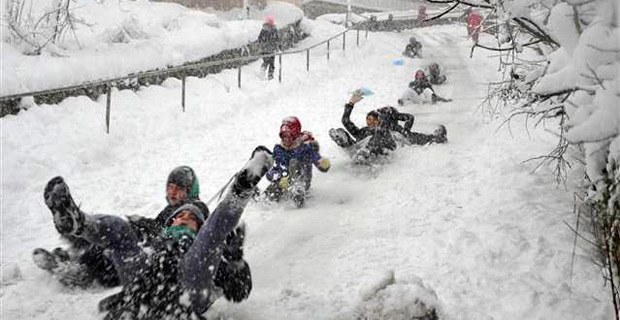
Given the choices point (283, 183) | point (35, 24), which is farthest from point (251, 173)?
point (35, 24)

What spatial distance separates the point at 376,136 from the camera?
8.15 m

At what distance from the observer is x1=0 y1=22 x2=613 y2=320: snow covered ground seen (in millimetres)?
4137

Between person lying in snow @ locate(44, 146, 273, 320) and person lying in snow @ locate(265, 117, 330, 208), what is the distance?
102 inches

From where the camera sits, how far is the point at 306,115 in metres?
11.6

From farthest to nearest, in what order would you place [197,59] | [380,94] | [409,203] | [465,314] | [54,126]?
1. [380,94]
2. [197,59]
3. [54,126]
4. [409,203]
5. [465,314]

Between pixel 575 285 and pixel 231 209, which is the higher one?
pixel 231 209

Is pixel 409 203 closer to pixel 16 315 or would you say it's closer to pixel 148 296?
pixel 148 296

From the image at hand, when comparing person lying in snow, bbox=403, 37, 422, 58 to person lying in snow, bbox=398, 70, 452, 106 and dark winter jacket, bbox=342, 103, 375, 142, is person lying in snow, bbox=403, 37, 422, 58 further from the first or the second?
dark winter jacket, bbox=342, 103, 375, 142

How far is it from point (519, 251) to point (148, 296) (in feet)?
10.7

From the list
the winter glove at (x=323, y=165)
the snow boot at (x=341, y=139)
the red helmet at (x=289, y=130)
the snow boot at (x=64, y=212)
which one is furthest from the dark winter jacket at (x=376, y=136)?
the snow boot at (x=64, y=212)

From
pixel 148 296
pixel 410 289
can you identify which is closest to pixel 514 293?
pixel 410 289

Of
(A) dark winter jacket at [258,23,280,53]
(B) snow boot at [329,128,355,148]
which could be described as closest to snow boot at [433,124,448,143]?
(B) snow boot at [329,128,355,148]

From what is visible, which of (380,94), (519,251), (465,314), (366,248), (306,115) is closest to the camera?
(465,314)

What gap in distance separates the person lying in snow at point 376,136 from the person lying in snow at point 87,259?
4056mm
